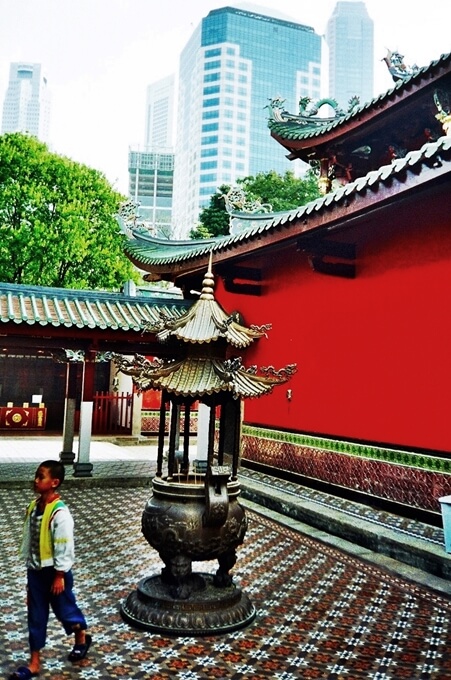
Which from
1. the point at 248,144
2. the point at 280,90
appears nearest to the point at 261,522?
the point at 248,144

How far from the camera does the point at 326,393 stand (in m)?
9.27

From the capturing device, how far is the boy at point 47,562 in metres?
3.60

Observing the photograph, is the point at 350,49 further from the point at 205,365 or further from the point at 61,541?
the point at 61,541

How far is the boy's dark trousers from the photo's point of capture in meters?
3.63

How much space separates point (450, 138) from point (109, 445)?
13585mm

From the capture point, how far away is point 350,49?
155750 millimetres

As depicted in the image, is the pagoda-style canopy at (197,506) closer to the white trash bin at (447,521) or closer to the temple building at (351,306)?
the white trash bin at (447,521)

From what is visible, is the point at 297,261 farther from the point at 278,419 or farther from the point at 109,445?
the point at 109,445

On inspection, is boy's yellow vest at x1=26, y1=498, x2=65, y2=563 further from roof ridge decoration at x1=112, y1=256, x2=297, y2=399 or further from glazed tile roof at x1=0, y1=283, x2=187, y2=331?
glazed tile roof at x1=0, y1=283, x2=187, y2=331

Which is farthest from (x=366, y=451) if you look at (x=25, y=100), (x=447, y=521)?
(x=25, y=100)

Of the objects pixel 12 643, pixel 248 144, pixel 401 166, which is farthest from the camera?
pixel 248 144

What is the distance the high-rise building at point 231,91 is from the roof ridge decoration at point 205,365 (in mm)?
78485

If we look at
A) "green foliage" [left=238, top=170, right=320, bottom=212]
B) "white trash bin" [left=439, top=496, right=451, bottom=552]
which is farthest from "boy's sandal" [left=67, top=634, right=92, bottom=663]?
"green foliage" [left=238, top=170, right=320, bottom=212]

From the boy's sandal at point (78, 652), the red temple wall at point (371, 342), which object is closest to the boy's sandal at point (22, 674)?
the boy's sandal at point (78, 652)
